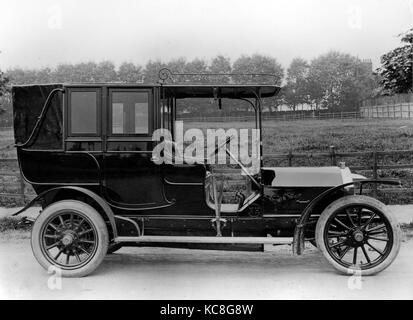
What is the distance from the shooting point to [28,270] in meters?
4.98

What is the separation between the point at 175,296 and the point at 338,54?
7.43 metres

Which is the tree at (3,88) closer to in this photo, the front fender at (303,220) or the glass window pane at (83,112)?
the glass window pane at (83,112)

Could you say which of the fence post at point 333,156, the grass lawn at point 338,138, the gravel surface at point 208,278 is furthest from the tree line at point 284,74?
the gravel surface at point 208,278

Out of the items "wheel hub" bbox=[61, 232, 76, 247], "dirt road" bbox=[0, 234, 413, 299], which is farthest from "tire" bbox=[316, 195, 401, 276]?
"wheel hub" bbox=[61, 232, 76, 247]

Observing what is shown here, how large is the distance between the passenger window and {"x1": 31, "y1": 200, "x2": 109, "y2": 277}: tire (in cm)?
88

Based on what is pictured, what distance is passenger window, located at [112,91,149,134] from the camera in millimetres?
4750

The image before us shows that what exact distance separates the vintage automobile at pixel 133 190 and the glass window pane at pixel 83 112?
10 millimetres

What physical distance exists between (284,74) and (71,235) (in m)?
6.86

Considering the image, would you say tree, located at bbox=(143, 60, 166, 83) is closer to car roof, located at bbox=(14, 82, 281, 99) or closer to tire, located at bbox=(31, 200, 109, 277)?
car roof, located at bbox=(14, 82, 281, 99)

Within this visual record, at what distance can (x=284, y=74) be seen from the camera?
10242mm

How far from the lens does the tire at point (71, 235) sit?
15.3 feet

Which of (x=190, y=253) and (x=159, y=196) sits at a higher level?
(x=159, y=196)
